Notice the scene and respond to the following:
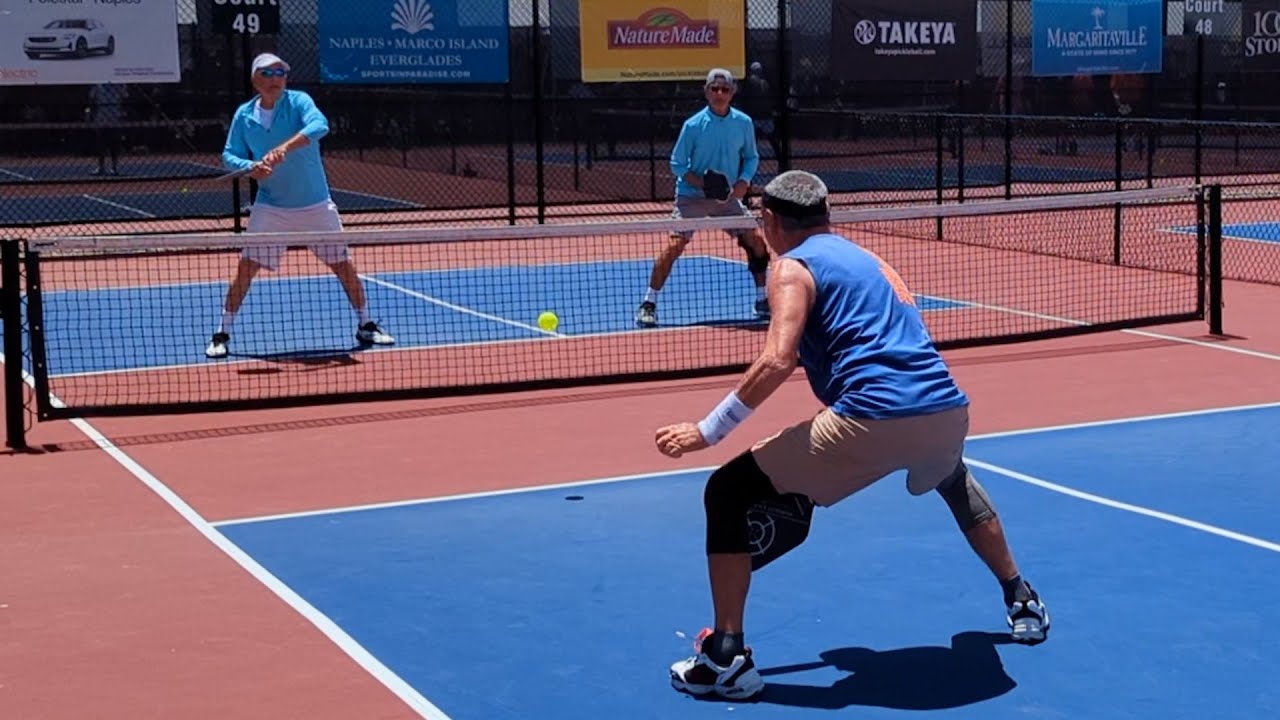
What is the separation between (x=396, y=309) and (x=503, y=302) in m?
0.87

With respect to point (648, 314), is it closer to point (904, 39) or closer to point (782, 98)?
point (782, 98)

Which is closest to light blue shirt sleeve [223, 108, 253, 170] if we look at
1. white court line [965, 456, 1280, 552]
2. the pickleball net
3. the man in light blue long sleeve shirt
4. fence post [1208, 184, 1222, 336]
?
the man in light blue long sleeve shirt

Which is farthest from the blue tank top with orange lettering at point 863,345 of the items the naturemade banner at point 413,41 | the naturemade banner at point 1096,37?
the naturemade banner at point 1096,37

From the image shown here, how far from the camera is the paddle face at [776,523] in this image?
19.3 ft

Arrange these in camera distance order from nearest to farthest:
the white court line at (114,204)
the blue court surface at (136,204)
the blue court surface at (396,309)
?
1. the blue court surface at (396,309)
2. the blue court surface at (136,204)
3. the white court line at (114,204)

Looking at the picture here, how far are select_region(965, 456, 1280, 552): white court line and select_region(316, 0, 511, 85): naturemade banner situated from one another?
12110mm

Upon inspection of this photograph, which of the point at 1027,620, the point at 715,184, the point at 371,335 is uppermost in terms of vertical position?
the point at 715,184

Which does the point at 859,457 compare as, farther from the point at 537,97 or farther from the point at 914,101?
the point at 914,101

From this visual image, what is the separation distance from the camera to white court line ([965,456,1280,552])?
7562mm

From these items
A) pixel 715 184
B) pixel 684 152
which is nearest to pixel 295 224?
pixel 684 152

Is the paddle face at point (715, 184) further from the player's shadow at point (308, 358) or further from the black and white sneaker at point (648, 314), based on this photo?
the player's shadow at point (308, 358)

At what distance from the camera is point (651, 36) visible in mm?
20594

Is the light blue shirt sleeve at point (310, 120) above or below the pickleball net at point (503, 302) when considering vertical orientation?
above

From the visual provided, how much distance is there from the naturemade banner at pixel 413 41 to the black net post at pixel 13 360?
10053mm
